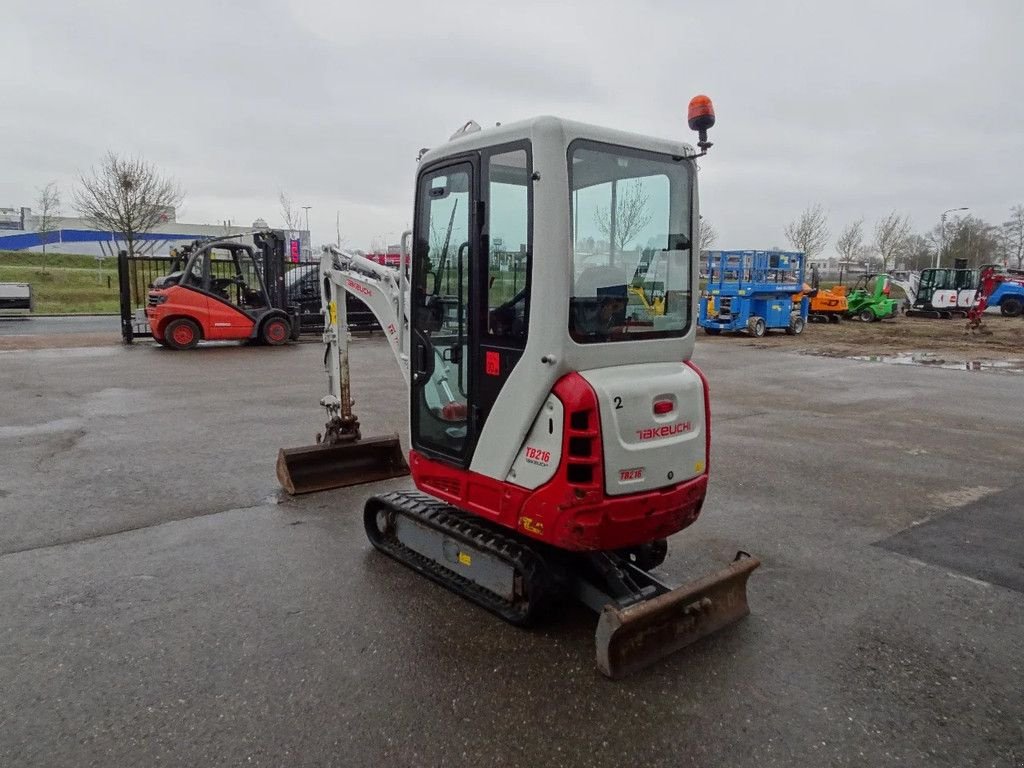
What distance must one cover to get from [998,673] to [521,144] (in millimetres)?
3551

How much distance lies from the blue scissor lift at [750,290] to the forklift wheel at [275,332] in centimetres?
→ 1296

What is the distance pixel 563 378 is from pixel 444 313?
0.96 m

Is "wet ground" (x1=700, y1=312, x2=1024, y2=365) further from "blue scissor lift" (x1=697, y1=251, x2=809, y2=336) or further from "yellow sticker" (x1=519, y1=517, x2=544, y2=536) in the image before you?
"yellow sticker" (x1=519, y1=517, x2=544, y2=536)

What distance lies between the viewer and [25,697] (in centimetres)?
317

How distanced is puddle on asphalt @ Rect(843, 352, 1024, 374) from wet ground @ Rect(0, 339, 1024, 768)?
937cm

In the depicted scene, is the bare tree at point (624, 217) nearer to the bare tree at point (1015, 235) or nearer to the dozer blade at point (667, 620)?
the dozer blade at point (667, 620)

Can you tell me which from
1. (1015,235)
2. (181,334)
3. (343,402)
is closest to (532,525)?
(343,402)

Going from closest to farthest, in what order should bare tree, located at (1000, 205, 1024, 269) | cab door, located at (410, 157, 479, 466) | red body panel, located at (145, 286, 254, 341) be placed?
cab door, located at (410, 157, 479, 466) → red body panel, located at (145, 286, 254, 341) → bare tree, located at (1000, 205, 1024, 269)

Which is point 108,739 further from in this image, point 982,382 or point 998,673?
point 982,382

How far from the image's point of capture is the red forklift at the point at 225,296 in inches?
617

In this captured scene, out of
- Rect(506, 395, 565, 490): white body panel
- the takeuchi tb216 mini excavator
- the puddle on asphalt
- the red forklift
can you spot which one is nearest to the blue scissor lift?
the puddle on asphalt

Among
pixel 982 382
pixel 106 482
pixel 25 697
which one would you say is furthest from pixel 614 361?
pixel 982 382

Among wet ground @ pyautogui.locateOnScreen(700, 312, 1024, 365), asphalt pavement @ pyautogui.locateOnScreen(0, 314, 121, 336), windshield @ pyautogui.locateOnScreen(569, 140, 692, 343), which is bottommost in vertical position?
wet ground @ pyautogui.locateOnScreen(700, 312, 1024, 365)

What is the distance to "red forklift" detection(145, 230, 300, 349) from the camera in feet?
51.4
